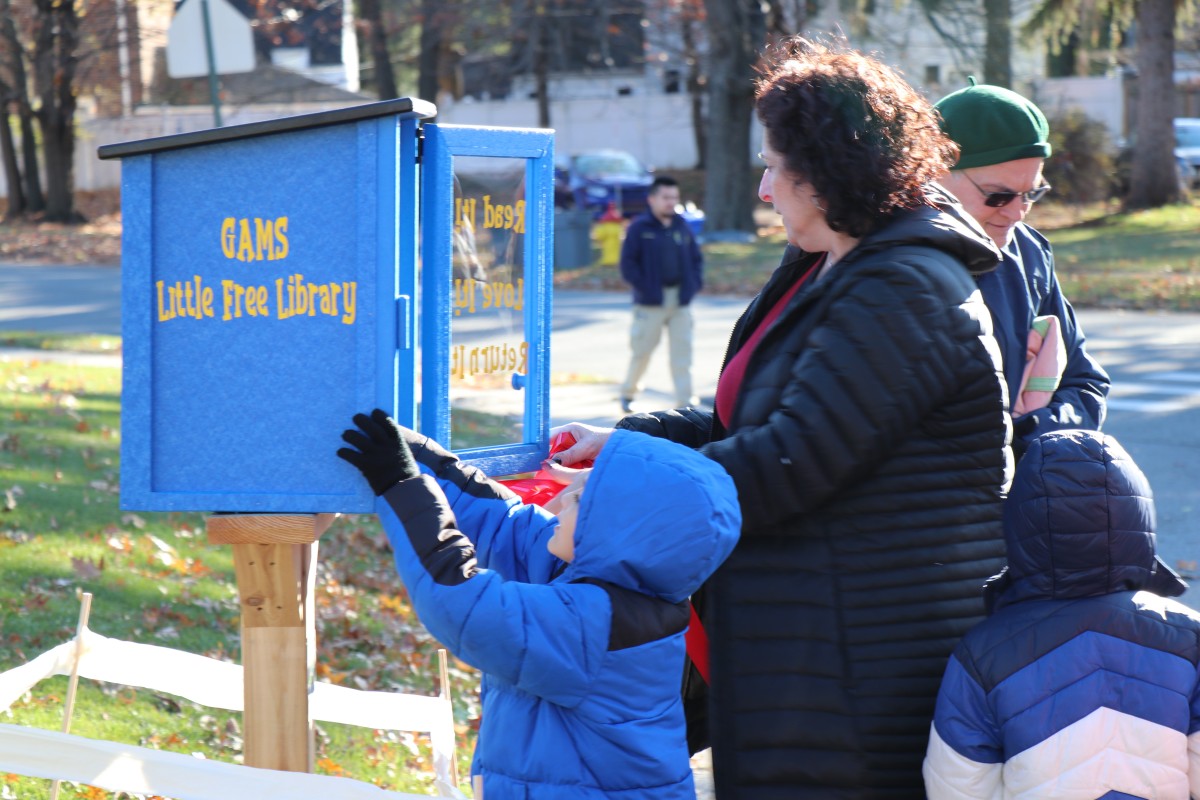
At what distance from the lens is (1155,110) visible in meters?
27.2

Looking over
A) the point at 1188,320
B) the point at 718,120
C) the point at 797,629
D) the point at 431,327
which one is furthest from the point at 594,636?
the point at 718,120

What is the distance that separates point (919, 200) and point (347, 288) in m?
1.05

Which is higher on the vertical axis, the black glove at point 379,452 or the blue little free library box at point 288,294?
the blue little free library box at point 288,294

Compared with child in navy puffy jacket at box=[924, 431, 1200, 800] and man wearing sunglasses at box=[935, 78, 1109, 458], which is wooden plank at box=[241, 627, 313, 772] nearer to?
child in navy puffy jacket at box=[924, 431, 1200, 800]

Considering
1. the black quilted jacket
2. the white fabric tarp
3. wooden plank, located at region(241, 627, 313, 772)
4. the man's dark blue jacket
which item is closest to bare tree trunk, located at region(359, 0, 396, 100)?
the man's dark blue jacket

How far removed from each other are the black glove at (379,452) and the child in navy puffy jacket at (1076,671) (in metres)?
1.02

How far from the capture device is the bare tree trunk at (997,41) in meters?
22.1

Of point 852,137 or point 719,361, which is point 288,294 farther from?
point 719,361

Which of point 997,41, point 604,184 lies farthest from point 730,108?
point 604,184

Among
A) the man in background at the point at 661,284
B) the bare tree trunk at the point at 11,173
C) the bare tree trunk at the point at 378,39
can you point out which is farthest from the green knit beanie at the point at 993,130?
the bare tree trunk at the point at 11,173

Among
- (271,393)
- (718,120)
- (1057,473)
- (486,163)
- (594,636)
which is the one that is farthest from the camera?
(718,120)

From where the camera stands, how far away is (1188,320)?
16.1 meters

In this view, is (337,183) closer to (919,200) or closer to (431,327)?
(431,327)

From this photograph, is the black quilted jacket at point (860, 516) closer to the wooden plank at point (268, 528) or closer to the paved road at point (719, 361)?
the wooden plank at point (268, 528)
